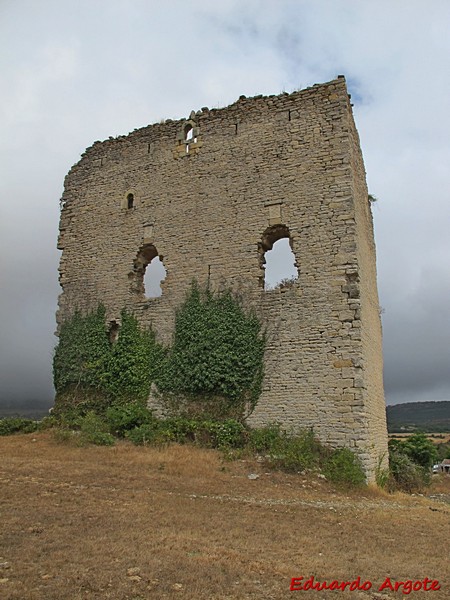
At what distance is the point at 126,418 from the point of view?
1322cm

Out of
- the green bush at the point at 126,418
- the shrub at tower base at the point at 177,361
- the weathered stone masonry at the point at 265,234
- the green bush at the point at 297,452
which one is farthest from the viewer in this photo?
the green bush at the point at 126,418

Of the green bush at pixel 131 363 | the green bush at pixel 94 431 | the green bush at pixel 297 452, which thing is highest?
the green bush at pixel 131 363

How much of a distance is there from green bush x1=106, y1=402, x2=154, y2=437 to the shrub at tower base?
464 millimetres

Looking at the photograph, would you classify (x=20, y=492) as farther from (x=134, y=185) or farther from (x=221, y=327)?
(x=134, y=185)

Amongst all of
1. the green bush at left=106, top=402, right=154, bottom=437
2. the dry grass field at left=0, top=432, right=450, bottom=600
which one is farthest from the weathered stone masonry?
the dry grass field at left=0, top=432, right=450, bottom=600

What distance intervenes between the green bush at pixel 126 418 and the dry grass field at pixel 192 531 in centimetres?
159

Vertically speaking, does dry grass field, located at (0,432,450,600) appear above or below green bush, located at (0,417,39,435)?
below

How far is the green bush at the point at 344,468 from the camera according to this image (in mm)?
10789

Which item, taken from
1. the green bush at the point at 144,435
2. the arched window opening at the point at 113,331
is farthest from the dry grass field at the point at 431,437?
the arched window opening at the point at 113,331

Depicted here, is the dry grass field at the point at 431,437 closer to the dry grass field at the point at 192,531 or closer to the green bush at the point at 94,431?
the dry grass field at the point at 192,531

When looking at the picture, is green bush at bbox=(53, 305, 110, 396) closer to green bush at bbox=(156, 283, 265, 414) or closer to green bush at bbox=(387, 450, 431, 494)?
green bush at bbox=(156, 283, 265, 414)

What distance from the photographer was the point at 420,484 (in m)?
14.6

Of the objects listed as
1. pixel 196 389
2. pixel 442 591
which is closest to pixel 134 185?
pixel 196 389

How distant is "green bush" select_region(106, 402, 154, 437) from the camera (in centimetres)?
1321
